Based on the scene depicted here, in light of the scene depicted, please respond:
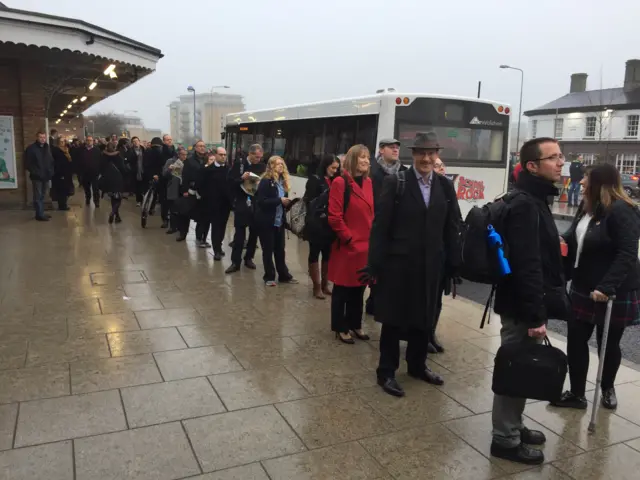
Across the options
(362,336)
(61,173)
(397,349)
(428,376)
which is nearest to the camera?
(397,349)

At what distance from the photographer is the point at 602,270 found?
12.7 feet

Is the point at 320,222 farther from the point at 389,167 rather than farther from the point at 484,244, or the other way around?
the point at 484,244

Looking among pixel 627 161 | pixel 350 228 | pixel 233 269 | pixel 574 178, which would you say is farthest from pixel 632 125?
pixel 350 228

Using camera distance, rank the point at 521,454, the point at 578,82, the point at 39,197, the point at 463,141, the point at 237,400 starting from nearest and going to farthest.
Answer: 1. the point at 521,454
2. the point at 237,400
3. the point at 463,141
4. the point at 39,197
5. the point at 578,82

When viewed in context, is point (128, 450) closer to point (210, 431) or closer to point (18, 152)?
point (210, 431)

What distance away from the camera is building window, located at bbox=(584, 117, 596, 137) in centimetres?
4797

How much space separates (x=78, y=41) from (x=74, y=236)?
3.51 metres

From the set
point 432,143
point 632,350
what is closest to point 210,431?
point 432,143

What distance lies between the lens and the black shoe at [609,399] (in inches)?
159

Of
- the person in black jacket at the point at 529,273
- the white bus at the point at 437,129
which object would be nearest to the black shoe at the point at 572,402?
the person in black jacket at the point at 529,273

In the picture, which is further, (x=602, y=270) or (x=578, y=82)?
(x=578, y=82)

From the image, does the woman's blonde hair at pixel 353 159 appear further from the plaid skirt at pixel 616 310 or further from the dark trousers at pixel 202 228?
the dark trousers at pixel 202 228

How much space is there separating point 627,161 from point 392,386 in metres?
48.1

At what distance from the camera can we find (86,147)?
1526cm
